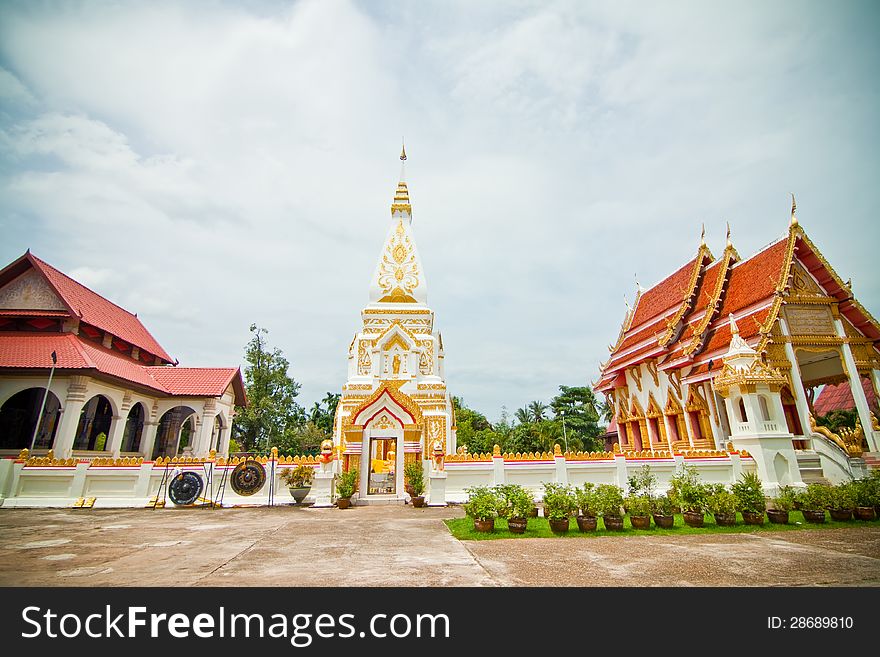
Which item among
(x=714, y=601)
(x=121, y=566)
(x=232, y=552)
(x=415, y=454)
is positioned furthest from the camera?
(x=415, y=454)

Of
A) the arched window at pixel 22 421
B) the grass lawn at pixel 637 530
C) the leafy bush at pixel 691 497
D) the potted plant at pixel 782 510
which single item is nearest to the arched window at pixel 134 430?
the arched window at pixel 22 421

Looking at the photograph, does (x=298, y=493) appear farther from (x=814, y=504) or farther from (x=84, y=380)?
(x=814, y=504)

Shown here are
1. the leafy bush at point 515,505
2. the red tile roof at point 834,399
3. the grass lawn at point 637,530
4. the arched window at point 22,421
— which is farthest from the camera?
the red tile roof at point 834,399

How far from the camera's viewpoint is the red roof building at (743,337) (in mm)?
13656

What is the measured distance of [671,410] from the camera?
16.8m

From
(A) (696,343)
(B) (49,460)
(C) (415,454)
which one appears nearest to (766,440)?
(A) (696,343)

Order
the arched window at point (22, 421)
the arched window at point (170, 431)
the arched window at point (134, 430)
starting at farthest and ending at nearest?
the arched window at point (170, 431) → the arched window at point (134, 430) → the arched window at point (22, 421)

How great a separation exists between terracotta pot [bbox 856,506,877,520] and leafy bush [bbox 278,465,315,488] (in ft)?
42.8

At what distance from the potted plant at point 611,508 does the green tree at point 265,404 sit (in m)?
24.9

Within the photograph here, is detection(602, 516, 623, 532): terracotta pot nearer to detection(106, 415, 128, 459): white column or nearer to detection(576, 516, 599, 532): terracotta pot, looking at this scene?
detection(576, 516, 599, 532): terracotta pot

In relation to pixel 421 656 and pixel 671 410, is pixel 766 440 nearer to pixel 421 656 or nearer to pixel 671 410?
pixel 671 410

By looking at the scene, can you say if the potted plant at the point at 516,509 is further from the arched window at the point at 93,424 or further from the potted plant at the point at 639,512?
the arched window at the point at 93,424

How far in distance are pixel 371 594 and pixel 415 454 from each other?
10.9 m

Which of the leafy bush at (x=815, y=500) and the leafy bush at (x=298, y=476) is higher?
the leafy bush at (x=298, y=476)
